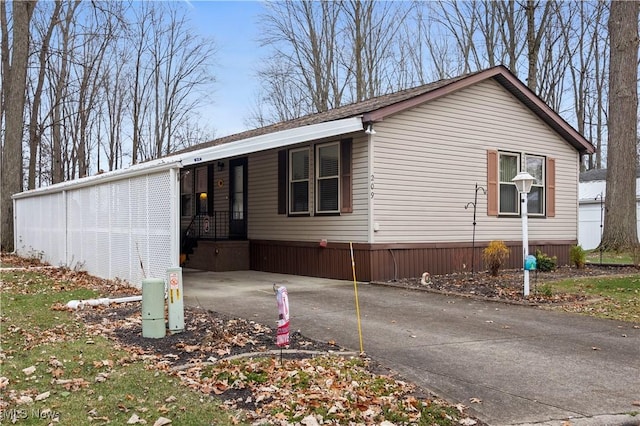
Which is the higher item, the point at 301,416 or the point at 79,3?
the point at 79,3

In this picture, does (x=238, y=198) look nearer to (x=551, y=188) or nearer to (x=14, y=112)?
(x=551, y=188)

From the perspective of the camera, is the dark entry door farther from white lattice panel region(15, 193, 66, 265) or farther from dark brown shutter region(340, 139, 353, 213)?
white lattice panel region(15, 193, 66, 265)

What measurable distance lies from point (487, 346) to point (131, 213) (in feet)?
21.9

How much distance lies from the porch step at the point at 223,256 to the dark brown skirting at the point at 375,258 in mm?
357

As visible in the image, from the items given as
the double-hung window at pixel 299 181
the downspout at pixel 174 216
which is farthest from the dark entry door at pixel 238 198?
the downspout at pixel 174 216

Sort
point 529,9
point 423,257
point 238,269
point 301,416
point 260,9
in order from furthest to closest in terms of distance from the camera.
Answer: point 260,9 < point 529,9 < point 238,269 < point 423,257 < point 301,416

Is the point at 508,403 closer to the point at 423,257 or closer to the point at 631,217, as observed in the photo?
the point at 423,257

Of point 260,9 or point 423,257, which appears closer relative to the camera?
point 423,257

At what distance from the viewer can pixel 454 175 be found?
500 inches

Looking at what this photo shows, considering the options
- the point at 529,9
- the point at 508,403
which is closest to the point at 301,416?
the point at 508,403

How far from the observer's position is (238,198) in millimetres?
15727

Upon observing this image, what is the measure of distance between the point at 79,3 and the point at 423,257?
20.2 m

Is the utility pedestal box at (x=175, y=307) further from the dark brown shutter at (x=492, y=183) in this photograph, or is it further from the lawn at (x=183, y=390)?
the dark brown shutter at (x=492, y=183)

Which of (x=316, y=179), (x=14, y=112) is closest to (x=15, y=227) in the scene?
(x=14, y=112)
